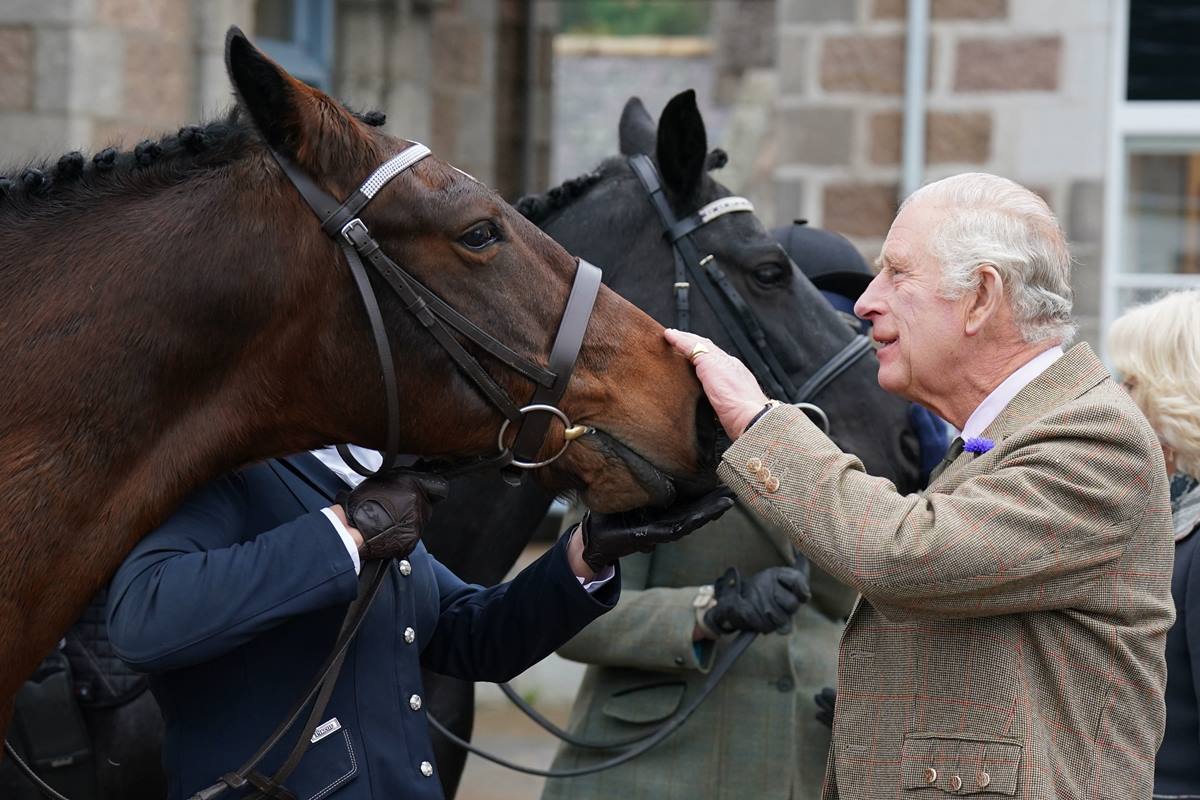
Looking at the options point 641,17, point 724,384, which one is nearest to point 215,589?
point 724,384

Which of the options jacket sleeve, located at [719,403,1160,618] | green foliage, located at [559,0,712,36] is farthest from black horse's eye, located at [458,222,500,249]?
green foliage, located at [559,0,712,36]

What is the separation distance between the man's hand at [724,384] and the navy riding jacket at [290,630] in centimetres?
38

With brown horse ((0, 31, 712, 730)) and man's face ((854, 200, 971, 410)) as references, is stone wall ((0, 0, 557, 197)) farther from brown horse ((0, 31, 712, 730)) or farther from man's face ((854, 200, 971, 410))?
man's face ((854, 200, 971, 410))

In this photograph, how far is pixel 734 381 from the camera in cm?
219

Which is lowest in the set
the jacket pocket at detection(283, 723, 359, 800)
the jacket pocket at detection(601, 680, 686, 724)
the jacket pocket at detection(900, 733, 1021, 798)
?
the jacket pocket at detection(601, 680, 686, 724)

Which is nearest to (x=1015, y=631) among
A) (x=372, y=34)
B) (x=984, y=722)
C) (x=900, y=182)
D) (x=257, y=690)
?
(x=984, y=722)

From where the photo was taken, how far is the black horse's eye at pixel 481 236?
7.01 ft

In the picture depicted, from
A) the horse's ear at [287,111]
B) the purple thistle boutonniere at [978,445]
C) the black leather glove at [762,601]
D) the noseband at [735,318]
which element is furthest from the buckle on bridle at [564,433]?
the noseband at [735,318]

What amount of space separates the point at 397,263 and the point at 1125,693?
1.13 m

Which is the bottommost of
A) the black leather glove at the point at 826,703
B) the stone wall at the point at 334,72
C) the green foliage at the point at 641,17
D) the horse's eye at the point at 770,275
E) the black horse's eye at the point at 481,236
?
the black leather glove at the point at 826,703

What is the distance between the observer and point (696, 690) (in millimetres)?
3203

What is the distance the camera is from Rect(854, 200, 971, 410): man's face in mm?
2150

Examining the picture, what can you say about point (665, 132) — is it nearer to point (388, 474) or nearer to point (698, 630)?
point (698, 630)

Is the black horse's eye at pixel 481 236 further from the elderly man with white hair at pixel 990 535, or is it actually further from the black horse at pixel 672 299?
the black horse at pixel 672 299
